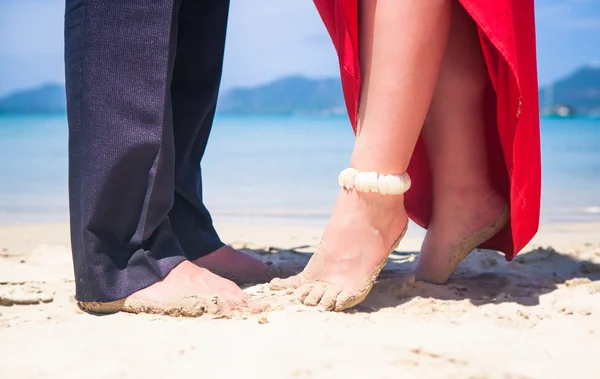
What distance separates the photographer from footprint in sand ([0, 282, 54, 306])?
4.64 feet

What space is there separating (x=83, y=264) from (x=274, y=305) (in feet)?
1.27

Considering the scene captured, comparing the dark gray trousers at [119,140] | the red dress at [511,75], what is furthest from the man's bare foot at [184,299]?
the red dress at [511,75]

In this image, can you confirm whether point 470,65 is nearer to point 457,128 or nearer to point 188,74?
point 457,128

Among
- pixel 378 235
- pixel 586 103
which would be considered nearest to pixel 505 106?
pixel 378 235

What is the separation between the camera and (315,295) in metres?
1.29

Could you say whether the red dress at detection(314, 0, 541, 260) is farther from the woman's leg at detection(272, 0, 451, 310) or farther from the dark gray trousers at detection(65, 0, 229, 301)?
the dark gray trousers at detection(65, 0, 229, 301)

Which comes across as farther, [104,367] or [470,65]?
[470,65]

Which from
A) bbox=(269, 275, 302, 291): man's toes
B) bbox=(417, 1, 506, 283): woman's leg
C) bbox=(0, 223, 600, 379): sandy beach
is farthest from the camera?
bbox=(417, 1, 506, 283): woman's leg

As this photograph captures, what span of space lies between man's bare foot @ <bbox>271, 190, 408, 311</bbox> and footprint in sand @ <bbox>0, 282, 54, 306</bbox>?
1.72ft

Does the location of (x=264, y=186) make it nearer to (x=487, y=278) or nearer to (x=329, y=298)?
(x=487, y=278)

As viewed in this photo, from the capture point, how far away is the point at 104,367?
3.21 feet

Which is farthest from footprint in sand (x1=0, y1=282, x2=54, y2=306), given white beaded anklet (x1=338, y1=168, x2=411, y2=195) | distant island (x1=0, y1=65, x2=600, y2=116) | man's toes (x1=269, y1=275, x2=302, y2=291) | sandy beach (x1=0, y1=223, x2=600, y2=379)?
distant island (x1=0, y1=65, x2=600, y2=116)

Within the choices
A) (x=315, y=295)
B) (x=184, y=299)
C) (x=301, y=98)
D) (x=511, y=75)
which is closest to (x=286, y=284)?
(x=315, y=295)

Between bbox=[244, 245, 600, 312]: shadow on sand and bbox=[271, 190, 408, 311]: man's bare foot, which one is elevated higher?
bbox=[271, 190, 408, 311]: man's bare foot
